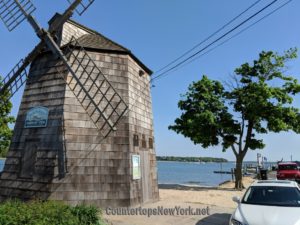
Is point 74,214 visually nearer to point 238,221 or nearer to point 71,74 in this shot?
point 238,221

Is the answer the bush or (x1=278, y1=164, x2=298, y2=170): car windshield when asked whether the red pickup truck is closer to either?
(x1=278, y1=164, x2=298, y2=170): car windshield

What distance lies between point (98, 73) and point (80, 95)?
1.29m

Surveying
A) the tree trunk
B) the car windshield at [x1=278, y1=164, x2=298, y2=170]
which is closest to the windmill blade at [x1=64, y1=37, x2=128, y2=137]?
the tree trunk

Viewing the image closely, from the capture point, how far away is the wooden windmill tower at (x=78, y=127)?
13016 millimetres

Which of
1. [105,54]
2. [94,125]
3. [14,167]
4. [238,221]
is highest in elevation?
[105,54]

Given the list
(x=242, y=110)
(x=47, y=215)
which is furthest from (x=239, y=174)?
(x=47, y=215)

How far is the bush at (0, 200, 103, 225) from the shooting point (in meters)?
7.04

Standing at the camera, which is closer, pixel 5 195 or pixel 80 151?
pixel 80 151

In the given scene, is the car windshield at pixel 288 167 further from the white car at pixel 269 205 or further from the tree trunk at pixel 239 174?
the white car at pixel 269 205

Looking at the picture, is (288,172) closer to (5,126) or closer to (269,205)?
(269,205)

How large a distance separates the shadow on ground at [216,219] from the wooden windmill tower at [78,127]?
11.4 feet

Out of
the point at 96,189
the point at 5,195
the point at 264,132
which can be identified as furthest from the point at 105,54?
the point at 264,132

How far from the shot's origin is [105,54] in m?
14.8

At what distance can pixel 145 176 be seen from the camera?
1502cm
